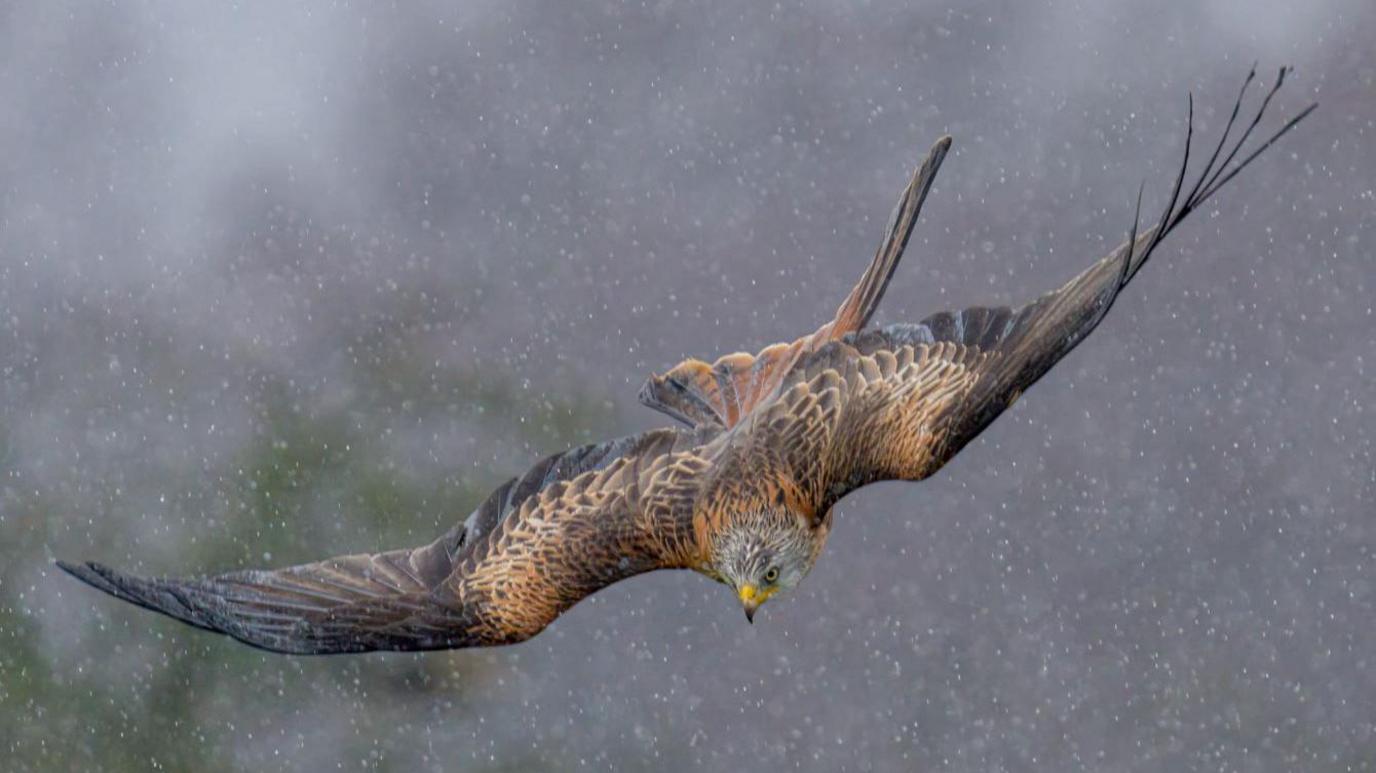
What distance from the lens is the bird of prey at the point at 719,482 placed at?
6.07 metres

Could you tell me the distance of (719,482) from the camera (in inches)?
242

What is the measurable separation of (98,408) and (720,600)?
6936 millimetres

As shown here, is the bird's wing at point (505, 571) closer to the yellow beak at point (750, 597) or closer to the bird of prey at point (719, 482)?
the bird of prey at point (719, 482)

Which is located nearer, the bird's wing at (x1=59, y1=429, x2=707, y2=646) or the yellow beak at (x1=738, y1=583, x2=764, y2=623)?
the yellow beak at (x1=738, y1=583, x2=764, y2=623)

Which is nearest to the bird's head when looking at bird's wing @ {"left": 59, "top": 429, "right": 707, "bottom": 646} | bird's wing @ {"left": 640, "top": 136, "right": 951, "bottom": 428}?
bird's wing @ {"left": 59, "top": 429, "right": 707, "bottom": 646}

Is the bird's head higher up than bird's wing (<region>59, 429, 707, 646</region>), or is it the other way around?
bird's wing (<region>59, 429, 707, 646</region>)

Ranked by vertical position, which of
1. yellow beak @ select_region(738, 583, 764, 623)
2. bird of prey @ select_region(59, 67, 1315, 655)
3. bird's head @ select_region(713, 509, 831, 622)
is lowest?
yellow beak @ select_region(738, 583, 764, 623)

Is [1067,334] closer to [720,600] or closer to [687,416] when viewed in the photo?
[687,416]

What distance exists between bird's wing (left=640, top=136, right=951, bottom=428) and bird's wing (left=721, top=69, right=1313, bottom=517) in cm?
12

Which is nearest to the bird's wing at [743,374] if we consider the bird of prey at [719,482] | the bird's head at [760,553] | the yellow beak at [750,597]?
the bird of prey at [719,482]

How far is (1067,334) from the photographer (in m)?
5.83

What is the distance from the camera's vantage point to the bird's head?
6090mm

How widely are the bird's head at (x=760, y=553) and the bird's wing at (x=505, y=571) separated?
15cm

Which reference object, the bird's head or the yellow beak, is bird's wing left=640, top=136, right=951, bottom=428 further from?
the yellow beak
